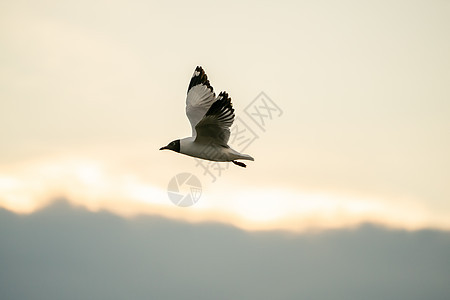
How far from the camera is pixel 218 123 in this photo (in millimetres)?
18812

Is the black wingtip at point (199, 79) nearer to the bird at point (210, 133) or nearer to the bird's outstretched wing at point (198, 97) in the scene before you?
the bird's outstretched wing at point (198, 97)

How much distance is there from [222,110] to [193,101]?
3452 mm

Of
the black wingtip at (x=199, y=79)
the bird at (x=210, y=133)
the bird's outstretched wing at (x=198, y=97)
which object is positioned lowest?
the bird at (x=210, y=133)

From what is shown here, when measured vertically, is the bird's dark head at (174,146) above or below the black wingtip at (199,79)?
below

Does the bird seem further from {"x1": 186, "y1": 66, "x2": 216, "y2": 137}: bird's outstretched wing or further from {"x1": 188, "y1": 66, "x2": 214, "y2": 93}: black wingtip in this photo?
{"x1": 188, "y1": 66, "x2": 214, "y2": 93}: black wingtip

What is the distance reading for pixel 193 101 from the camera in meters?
21.8

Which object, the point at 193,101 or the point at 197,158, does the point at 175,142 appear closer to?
the point at 197,158

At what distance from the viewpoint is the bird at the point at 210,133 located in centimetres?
1844

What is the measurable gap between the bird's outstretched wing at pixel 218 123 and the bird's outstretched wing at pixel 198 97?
4.54ft

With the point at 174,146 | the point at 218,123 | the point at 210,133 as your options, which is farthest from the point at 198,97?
the point at 218,123

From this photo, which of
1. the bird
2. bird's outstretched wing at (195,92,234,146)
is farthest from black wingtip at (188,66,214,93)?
bird's outstretched wing at (195,92,234,146)

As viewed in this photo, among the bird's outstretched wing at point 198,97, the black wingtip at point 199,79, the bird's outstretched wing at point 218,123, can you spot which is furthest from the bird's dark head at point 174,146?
the black wingtip at point 199,79

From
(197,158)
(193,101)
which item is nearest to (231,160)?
(197,158)

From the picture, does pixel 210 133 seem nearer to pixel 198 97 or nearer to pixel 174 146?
pixel 174 146
